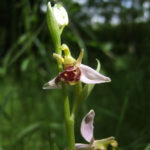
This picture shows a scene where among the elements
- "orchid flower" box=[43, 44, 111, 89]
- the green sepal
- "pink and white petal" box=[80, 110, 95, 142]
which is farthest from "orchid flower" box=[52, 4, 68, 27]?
"pink and white petal" box=[80, 110, 95, 142]

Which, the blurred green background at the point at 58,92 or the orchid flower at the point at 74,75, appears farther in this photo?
the blurred green background at the point at 58,92

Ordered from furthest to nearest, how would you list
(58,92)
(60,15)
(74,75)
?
(58,92)
(60,15)
(74,75)

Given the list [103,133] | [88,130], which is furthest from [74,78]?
[103,133]

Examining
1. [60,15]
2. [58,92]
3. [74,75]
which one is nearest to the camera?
[74,75]

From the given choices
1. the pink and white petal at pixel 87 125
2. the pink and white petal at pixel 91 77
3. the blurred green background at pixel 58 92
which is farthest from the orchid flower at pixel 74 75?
the blurred green background at pixel 58 92

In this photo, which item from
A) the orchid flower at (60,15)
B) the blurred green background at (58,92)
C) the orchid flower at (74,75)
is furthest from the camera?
the blurred green background at (58,92)

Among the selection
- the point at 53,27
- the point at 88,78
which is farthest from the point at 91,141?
the point at 53,27

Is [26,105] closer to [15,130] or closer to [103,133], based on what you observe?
[15,130]

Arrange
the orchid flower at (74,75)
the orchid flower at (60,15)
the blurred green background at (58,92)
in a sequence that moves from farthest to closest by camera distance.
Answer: the blurred green background at (58,92) < the orchid flower at (60,15) < the orchid flower at (74,75)

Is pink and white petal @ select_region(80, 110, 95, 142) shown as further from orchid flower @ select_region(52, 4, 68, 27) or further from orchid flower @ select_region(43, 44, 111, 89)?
orchid flower @ select_region(52, 4, 68, 27)

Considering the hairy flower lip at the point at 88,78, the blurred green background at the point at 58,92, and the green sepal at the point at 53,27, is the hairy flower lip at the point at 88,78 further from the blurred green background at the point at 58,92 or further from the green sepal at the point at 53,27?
the blurred green background at the point at 58,92

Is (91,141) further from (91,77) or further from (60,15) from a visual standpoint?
(60,15)
